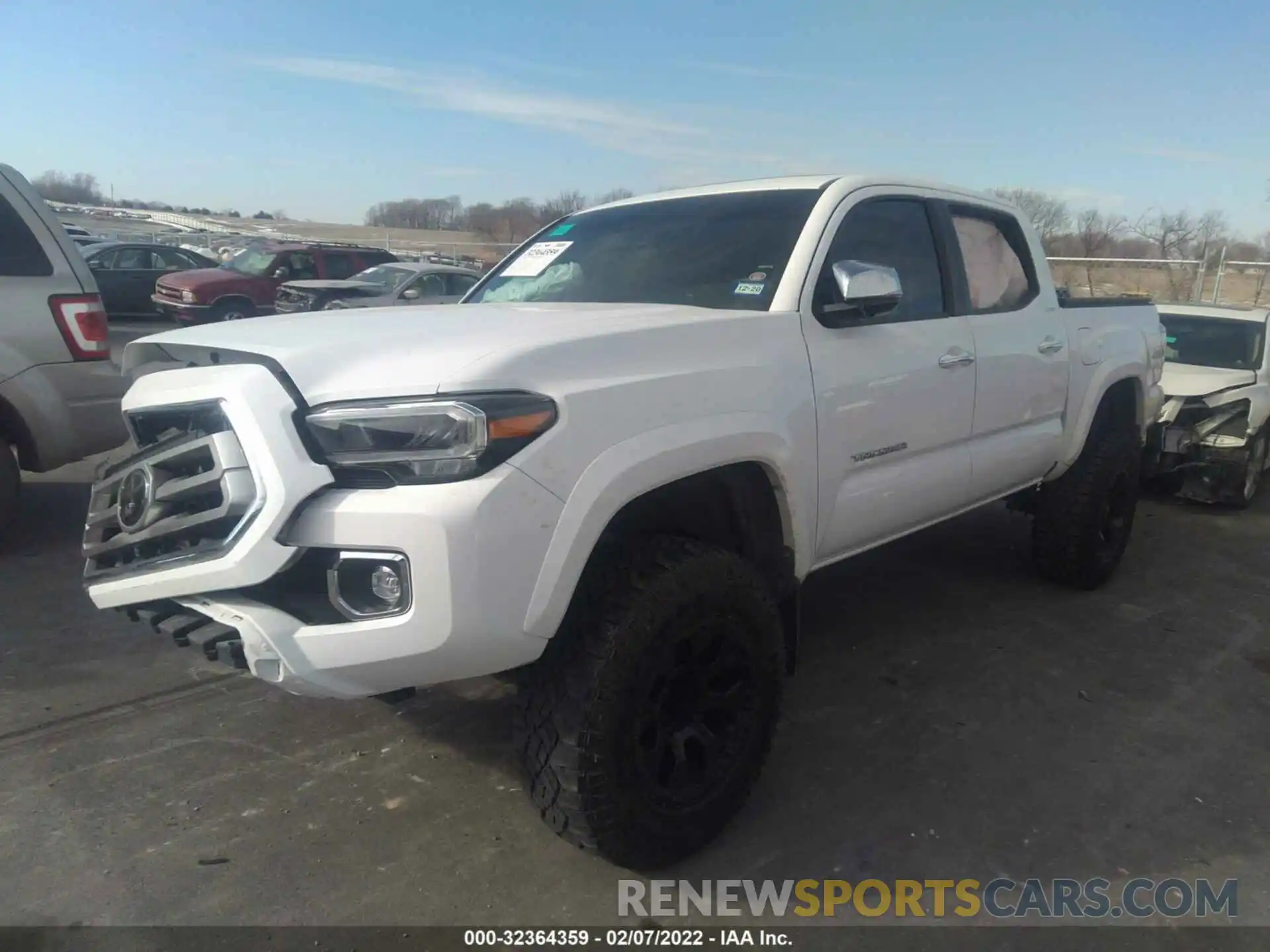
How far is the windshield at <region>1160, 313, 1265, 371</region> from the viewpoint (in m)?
7.55

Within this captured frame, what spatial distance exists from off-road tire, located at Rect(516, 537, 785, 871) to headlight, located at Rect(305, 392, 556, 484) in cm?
50

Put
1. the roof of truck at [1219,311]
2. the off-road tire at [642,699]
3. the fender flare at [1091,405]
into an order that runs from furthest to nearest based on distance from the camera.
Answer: the roof of truck at [1219,311] → the fender flare at [1091,405] → the off-road tire at [642,699]

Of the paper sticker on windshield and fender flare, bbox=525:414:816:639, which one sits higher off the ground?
the paper sticker on windshield

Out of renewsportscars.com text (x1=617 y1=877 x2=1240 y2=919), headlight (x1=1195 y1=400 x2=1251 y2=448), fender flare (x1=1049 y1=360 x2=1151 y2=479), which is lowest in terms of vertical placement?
renewsportscars.com text (x1=617 y1=877 x2=1240 y2=919)

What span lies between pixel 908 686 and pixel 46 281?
4.76 metres

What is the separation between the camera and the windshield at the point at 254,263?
16.8 m

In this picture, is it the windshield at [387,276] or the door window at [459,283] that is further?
the door window at [459,283]

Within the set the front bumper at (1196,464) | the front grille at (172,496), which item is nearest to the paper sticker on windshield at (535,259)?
the front grille at (172,496)

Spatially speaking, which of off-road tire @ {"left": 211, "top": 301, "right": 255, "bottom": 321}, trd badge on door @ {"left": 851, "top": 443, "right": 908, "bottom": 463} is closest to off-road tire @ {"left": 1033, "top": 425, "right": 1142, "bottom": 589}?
trd badge on door @ {"left": 851, "top": 443, "right": 908, "bottom": 463}

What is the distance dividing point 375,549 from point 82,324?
12.9ft

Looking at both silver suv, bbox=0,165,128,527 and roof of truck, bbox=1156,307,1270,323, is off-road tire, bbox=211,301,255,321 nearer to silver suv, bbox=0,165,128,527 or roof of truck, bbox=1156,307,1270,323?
silver suv, bbox=0,165,128,527

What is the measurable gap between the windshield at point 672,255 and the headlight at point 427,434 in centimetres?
120

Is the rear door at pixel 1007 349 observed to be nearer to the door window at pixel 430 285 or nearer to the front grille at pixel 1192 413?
the front grille at pixel 1192 413

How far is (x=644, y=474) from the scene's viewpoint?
2355 mm
